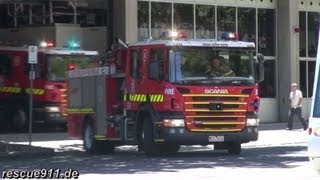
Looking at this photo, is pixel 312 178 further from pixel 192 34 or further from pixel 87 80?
pixel 192 34

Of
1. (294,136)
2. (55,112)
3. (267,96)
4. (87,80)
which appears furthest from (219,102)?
(267,96)

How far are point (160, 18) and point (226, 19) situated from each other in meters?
3.52

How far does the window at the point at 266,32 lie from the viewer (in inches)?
1378

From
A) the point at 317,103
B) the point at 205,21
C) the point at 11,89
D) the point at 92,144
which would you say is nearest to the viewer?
the point at 317,103

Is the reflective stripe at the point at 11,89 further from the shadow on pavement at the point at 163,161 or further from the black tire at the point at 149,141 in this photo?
the black tire at the point at 149,141

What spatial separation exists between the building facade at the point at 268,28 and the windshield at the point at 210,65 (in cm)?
1318

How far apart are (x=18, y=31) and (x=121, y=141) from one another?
13057 millimetres

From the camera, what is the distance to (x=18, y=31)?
3102 cm

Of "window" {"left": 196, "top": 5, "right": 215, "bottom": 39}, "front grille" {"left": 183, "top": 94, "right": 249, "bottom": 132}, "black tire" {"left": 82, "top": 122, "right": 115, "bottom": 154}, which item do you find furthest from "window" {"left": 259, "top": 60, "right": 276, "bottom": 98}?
"front grille" {"left": 183, "top": 94, "right": 249, "bottom": 132}

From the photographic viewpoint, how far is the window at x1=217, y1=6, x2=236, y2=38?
110ft

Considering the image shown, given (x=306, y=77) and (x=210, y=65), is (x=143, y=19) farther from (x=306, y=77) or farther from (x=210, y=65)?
(x=210, y=65)

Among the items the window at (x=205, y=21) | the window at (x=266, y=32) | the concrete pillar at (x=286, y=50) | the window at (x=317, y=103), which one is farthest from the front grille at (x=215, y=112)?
the window at (x=266, y=32)

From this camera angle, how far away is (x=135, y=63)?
18.8 metres

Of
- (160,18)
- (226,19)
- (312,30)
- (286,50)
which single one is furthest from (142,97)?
(312,30)
